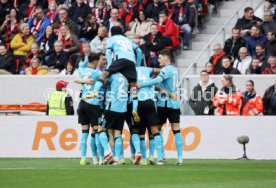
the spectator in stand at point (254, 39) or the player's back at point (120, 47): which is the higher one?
the spectator in stand at point (254, 39)

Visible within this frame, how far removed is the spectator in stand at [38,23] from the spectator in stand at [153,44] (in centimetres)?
404

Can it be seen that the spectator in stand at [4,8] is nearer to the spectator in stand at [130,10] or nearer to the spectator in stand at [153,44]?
the spectator in stand at [130,10]

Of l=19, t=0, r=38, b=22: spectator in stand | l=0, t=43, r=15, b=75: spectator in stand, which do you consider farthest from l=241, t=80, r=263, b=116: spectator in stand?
l=19, t=0, r=38, b=22: spectator in stand

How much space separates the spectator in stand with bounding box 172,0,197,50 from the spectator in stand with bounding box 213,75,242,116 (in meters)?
4.54

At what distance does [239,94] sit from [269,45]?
2.58 meters

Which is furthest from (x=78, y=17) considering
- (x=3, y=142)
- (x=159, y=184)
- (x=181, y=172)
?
(x=159, y=184)

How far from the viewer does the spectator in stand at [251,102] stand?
24641mm

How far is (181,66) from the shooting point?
29344 millimetres

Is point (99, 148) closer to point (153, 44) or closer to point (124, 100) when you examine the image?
point (124, 100)

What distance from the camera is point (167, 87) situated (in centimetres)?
2041

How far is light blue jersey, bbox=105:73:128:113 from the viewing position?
19.8 meters

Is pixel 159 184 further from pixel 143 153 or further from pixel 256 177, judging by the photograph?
pixel 143 153

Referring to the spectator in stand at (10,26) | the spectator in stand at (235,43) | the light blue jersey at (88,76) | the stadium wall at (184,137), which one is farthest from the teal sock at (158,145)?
the spectator in stand at (10,26)

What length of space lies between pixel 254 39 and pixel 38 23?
7699 millimetres
